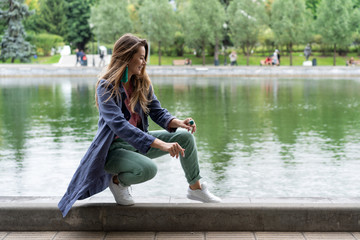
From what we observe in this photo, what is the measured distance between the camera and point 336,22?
171 ft

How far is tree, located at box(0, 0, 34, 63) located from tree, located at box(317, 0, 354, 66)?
30.4m

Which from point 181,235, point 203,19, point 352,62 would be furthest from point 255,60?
point 181,235

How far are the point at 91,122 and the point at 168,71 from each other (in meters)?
A: 27.4

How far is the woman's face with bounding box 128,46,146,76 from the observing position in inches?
168

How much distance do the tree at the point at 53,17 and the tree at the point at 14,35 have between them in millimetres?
9105

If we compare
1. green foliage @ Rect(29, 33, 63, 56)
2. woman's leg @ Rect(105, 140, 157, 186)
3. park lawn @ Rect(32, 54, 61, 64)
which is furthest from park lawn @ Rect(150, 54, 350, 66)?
woman's leg @ Rect(105, 140, 157, 186)

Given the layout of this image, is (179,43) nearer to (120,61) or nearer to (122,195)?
(120,61)

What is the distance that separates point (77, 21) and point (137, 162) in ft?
225

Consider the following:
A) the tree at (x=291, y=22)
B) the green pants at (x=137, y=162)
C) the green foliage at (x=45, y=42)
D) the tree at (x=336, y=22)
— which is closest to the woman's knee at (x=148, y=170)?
the green pants at (x=137, y=162)

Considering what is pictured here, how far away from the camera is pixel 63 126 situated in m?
12.9

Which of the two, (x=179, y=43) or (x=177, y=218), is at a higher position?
(x=179, y=43)

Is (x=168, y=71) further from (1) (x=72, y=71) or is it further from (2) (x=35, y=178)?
(2) (x=35, y=178)

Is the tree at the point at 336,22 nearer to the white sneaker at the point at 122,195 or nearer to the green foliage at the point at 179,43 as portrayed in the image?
the green foliage at the point at 179,43

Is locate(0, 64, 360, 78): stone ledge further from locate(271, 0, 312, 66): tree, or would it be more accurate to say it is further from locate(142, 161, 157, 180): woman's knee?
locate(142, 161, 157, 180): woman's knee
